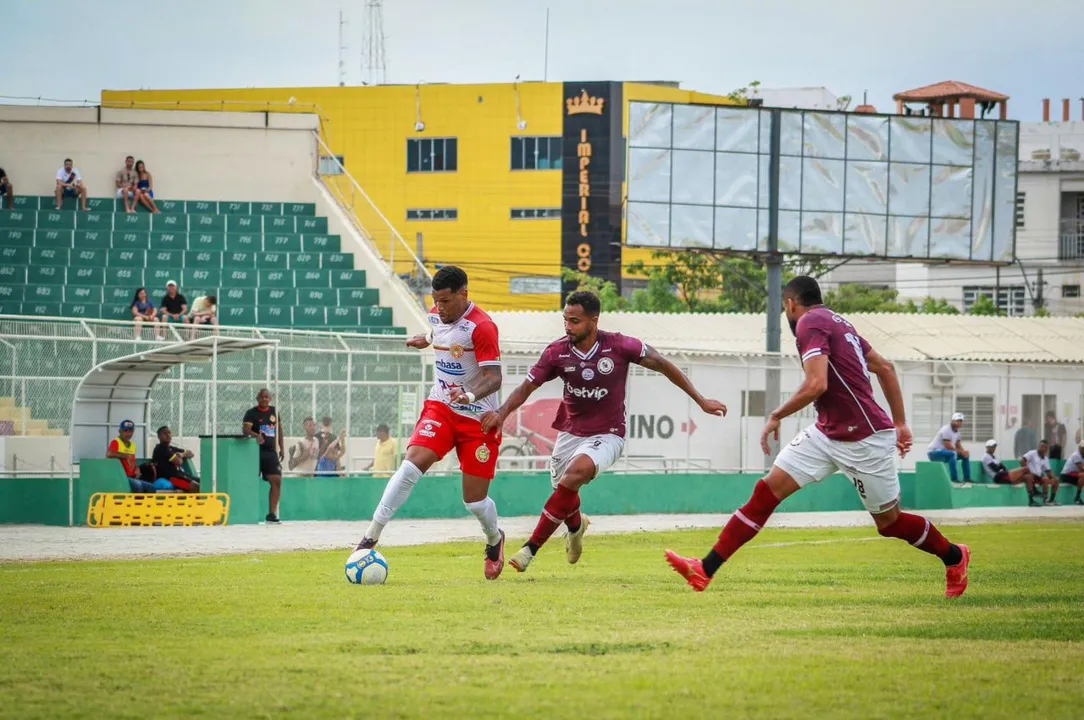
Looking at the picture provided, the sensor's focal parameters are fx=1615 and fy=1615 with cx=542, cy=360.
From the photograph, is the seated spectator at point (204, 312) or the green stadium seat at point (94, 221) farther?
the green stadium seat at point (94, 221)

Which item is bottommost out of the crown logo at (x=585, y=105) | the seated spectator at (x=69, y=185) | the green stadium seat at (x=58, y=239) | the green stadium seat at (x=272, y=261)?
the green stadium seat at (x=272, y=261)

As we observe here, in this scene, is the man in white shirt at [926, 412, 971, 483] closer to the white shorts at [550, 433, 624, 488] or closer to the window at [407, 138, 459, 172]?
the white shorts at [550, 433, 624, 488]

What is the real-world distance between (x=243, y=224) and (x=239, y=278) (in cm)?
318

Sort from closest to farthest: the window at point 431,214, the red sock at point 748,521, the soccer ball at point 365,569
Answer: the red sock at point 748,521 < the soccer ball at point 365,569 < the window at point 431,214

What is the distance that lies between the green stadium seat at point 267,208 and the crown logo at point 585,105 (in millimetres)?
30665

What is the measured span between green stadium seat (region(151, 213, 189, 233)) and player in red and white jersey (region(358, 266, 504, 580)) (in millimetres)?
26246

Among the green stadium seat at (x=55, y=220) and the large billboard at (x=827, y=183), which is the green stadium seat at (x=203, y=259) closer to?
the green stadium seat at (x=55, y=220)

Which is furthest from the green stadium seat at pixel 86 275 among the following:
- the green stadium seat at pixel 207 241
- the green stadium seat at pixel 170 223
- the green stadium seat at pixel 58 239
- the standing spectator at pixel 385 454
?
the standing spectator at pixel 385 454

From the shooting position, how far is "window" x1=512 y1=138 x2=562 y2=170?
68938mm

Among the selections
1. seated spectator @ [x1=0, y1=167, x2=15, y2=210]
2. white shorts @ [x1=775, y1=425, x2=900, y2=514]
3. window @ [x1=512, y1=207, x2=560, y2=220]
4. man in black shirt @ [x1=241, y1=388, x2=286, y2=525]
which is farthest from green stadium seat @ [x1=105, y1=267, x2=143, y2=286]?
window @ [x1=512, y1=207, x2=560, y2=220]

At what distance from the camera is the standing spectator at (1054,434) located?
36375mm

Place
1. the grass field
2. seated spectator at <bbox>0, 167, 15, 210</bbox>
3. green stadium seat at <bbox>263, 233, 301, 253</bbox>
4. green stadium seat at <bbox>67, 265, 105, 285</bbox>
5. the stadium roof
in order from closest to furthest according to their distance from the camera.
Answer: the grass field < green stadium seat at <bbox>67, 265, 105, 285</bbox> < green stadium seat at <bbox>263, 233, 301, 253</bbox> < seated spectator at <bbox>0, 167, 15, 210</bbox> < the stadium roof

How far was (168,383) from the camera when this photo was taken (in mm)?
24938

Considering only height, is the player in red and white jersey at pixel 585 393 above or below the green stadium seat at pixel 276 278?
below
